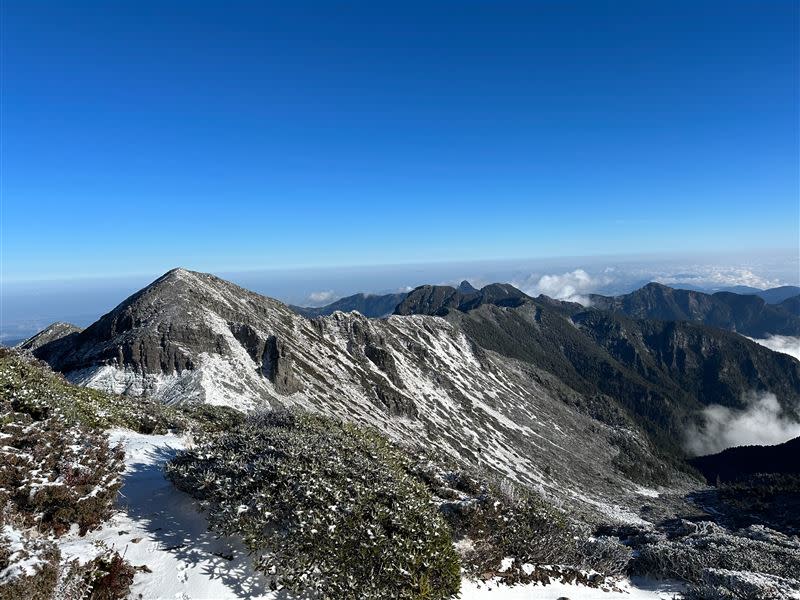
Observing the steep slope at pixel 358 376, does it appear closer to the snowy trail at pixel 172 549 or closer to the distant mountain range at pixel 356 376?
the distant mountain range at pixel 356 376

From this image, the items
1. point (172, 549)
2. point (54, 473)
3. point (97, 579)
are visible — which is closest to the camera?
point (97, 579)

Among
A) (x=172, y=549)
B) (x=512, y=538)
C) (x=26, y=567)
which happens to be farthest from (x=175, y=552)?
(x=512, y=538)

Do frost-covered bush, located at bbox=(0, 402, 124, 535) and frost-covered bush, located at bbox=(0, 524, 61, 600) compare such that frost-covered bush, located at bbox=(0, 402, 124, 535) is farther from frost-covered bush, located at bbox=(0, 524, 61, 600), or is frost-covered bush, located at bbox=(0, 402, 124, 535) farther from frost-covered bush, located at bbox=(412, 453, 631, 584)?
frost-covered bush, located at bbox=(412, 453, 631, 584)

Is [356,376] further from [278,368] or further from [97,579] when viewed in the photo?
[97,579]

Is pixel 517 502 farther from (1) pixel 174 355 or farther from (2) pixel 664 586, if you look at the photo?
(1) pixel 174 355

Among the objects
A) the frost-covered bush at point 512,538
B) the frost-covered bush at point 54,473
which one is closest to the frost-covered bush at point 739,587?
the frost-covered bush at point 512,538

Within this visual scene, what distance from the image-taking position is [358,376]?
10219 centimetres

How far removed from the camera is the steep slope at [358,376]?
2645 inches

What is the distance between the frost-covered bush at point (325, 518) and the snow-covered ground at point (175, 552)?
477mm

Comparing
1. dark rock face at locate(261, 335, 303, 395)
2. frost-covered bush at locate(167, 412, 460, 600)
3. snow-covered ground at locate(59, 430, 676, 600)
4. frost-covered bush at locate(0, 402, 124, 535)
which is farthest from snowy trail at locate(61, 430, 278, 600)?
dark rock face at locate(261, 335, 303, 395)

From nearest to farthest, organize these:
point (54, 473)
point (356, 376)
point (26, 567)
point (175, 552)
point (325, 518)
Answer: point (26, 567) → point (175, 552) → point (325, 518) → point (54, 473) → point (356, 376)

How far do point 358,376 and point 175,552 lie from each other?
91064 mm

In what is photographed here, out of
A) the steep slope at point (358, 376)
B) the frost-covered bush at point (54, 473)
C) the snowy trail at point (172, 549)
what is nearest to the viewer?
the snowy trail at point (172, 549)

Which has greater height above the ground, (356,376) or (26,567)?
(26,567)
